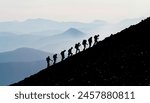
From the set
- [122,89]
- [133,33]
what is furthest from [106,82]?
[133,33]

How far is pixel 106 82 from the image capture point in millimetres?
35062

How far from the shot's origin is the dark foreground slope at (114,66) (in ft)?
117

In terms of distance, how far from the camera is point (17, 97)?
989 inches

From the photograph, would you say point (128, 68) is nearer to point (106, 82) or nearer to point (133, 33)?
point (106, 82)

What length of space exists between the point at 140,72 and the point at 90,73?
7.27 m

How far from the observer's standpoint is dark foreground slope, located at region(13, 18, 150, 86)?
35544 millimetres

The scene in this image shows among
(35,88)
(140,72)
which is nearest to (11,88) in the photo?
(35,88)

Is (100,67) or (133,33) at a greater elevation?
(133,33)

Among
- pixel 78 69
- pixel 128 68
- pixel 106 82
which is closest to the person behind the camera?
pixel 106 82

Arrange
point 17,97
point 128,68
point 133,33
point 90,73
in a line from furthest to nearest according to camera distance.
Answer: point 133,33, point 90,73, point 128,68, point 17,97

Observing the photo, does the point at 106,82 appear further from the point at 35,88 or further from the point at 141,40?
the point at 141,40

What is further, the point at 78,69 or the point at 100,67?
the point at 78,69

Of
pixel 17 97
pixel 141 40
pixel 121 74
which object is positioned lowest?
pixel 17 97

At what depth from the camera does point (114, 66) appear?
41375 mm
